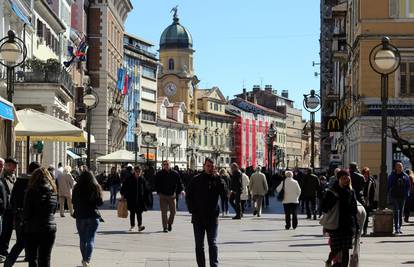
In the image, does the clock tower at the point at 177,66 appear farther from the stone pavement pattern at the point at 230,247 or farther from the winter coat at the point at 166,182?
the winter coat at the point at 166,182

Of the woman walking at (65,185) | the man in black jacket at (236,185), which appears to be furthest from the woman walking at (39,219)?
the man in black jacket at (236,185)

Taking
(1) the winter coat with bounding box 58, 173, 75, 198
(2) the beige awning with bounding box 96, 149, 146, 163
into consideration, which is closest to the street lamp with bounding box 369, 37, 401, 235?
(1) the winter coat with bounding box 58, 173, 75, 198

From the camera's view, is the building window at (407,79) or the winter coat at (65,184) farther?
the building window at (407,79)

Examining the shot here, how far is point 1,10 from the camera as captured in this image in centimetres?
4491

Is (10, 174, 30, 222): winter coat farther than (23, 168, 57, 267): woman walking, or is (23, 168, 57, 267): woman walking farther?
(10, 174, 30, 222): winter coat

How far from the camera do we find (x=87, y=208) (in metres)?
16.8

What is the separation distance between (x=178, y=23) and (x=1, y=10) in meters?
136

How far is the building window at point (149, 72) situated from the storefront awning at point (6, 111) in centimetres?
12870

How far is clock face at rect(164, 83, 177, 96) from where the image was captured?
17612 centimetres

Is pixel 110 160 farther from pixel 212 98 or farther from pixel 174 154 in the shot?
pixel 212 98

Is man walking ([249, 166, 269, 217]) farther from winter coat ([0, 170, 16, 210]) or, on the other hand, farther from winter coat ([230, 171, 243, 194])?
winter coat ([0, 170, 16, 210])

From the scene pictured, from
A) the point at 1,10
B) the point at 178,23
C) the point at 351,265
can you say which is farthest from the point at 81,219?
the point at 178,23

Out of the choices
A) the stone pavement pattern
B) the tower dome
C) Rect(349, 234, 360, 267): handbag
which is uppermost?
the tower dome

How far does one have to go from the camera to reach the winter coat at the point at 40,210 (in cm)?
1351
